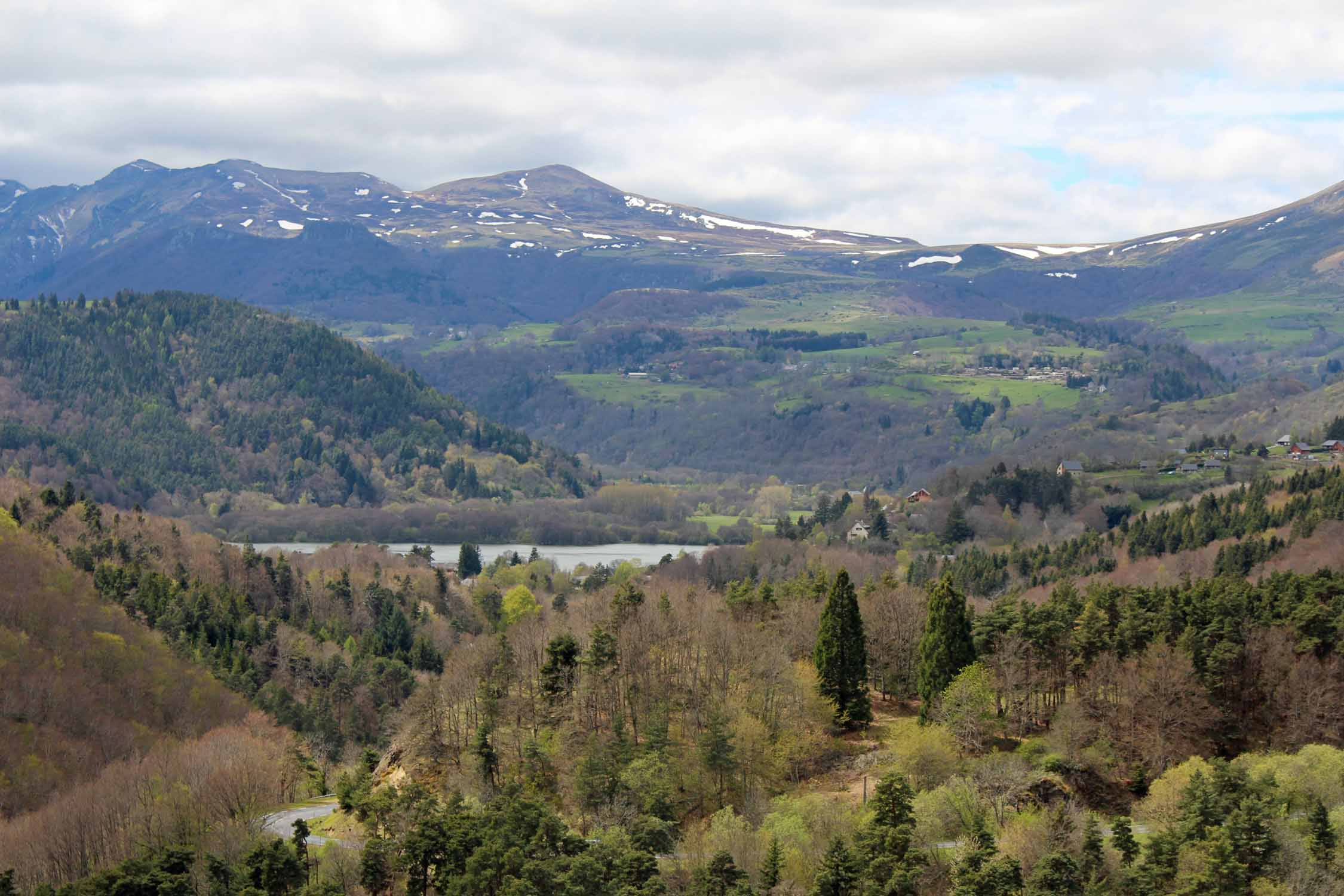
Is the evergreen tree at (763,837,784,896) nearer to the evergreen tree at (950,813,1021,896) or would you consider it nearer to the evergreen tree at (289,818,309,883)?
the evergreen tree at (950,813,1021,896)

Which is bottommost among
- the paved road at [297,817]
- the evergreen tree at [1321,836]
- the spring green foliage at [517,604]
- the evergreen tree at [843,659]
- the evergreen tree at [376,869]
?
the spring green foliage at [517,604]

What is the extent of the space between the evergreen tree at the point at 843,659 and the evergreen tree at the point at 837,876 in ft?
71.6

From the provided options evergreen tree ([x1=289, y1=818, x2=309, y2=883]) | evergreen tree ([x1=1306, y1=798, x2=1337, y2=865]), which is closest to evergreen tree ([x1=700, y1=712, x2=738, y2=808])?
evergreen tree ([x1=289, y1=818, x2=309, y2=883])

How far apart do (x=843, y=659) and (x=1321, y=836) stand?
31.5m

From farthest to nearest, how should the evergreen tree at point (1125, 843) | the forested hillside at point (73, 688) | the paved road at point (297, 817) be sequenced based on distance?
1. the forested hillside at point (73, 688)
2. the paved road at point (297, 817)
3. the evergreen tree at point (1125, 843)

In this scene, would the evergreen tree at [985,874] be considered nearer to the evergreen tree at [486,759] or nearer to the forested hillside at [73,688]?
the evergreen tree at [486,759]

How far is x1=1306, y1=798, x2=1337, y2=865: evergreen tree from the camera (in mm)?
76000

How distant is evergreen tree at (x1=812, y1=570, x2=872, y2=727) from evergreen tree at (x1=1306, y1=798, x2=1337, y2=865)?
28870 millimetres

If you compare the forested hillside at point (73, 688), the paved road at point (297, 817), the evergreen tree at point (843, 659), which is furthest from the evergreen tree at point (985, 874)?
the forested hillside at point (73, 688)

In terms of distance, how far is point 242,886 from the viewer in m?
82.3

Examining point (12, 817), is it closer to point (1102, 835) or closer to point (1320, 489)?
point (1102, 835)

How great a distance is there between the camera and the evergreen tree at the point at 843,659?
326ft

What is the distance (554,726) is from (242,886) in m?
22.3

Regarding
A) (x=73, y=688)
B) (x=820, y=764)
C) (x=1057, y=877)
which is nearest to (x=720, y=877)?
(x=1057, y=877)
